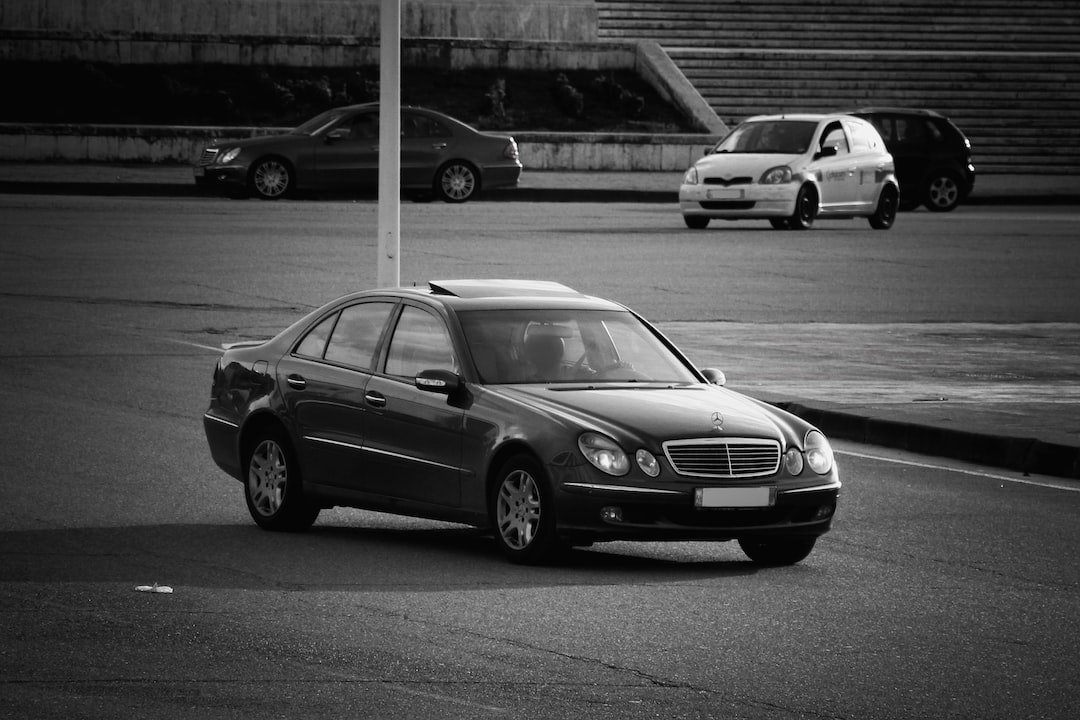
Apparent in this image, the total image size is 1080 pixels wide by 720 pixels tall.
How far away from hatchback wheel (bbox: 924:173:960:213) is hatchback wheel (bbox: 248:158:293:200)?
11.3 m

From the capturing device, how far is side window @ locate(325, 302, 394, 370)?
1006cm

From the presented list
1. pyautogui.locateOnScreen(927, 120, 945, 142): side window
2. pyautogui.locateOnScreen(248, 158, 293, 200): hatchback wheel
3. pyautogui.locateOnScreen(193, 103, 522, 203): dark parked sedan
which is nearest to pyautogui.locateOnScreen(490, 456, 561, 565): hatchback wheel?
pyautogui.locateOnScreen(193, 103, 522, 203): dark parked sedan

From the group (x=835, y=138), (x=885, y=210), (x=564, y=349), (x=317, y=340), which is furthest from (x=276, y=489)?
(x=885, y=210)

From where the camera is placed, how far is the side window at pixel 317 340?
1034 cm

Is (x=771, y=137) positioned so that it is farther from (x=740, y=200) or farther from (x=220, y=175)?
(x=220, y=175)

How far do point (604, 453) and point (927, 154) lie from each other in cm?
2862

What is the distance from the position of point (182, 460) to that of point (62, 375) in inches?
136

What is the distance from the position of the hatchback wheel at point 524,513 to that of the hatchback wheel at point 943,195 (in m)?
28.9

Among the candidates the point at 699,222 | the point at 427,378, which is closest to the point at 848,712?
the point at 427,378

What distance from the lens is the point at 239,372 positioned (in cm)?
1067

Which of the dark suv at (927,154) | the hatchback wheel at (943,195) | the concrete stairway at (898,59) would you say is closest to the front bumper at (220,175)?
the dark suv at (927,154)

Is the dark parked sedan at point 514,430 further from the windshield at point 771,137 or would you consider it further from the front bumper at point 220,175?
the front bumper at point 220,175

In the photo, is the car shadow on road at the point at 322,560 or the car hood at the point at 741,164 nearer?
the car shadow on road at the point at 322,560

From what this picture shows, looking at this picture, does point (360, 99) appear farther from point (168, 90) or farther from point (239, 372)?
point (239, 372)
